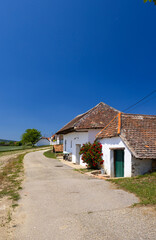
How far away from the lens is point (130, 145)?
9875mm

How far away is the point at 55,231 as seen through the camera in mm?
3842

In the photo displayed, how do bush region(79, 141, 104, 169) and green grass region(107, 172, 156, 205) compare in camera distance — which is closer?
green grass region(107, 172, 156, 205)

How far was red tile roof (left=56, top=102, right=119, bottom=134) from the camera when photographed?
1533cm

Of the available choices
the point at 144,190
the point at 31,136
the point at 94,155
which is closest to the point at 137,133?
the point at 94,155

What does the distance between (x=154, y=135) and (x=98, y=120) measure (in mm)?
6182

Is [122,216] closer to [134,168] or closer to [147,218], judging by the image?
[147,218]

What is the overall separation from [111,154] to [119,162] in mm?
765

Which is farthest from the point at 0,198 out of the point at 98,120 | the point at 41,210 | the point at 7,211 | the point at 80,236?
the point at 98,120

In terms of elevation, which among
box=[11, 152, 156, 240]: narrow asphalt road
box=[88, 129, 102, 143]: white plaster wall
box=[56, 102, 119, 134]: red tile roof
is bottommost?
box=[11, 152, 156, 240]: narrow asphalt road

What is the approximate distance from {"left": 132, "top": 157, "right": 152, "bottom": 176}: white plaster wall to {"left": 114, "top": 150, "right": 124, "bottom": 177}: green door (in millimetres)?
1362

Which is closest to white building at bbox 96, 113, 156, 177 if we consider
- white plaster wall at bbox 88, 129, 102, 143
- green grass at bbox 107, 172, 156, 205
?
green grass at bbox 107, 172, 156, 205

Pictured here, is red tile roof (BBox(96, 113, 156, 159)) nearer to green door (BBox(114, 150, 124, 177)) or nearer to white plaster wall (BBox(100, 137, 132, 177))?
white plaster wall (BBox(100, 137, 132, 177))

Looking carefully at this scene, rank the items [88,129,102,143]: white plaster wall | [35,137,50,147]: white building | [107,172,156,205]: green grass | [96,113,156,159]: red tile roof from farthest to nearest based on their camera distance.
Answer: [35,137,50,147]: white building, [88,129,102,143]: white plaster wall, [96,113,156,159]: red tile roof, [107,172,156,205]: green grass

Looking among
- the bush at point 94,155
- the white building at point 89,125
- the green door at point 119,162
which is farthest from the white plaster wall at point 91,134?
the green door at point 119,162
